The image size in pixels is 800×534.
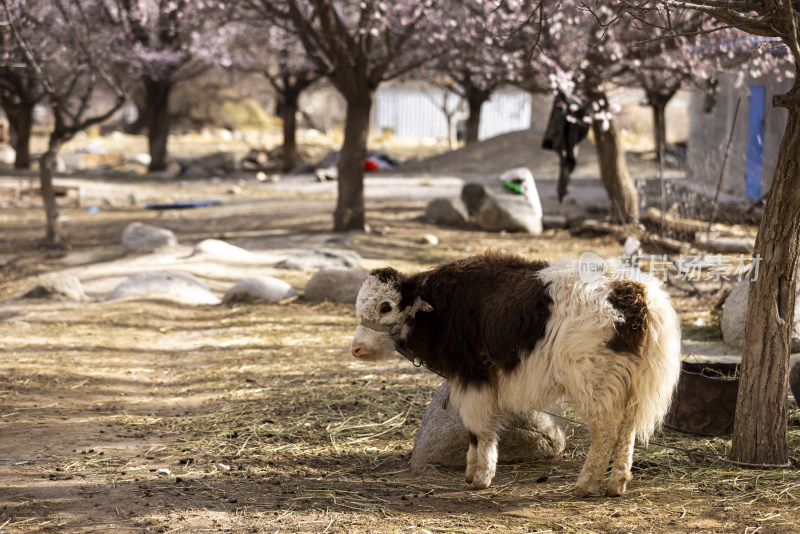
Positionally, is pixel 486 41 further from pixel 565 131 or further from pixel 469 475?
pixel 469 475

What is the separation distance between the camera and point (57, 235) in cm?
1549

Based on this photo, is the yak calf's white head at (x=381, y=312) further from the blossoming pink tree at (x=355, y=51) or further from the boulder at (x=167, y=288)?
the blossoming pink tree at (x=355, y=51)

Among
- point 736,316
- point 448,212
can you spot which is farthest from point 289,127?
point 736,316

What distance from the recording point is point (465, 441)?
5.10 metres

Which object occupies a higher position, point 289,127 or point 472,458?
point 289,127

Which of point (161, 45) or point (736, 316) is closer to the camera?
point (736, 316)

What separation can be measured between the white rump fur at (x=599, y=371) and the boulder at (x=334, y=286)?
19.5 ft

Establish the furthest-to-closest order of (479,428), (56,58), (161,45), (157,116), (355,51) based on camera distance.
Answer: (157,116), (161,45), (56,58), (355,51), (479,428)

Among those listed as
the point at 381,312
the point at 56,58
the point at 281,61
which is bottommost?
the point at 381,312

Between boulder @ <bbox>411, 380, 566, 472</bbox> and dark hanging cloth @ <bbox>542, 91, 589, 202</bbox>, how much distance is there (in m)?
9.68

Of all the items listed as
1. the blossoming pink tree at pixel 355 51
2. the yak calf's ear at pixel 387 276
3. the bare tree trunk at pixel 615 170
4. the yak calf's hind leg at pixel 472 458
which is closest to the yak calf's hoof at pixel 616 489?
the yak calf's hind leg at pixel 472 458

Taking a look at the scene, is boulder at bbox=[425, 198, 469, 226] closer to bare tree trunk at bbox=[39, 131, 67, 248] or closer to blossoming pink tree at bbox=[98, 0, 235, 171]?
blossoming pink tree at bbox=[98, 0, 235, 171]

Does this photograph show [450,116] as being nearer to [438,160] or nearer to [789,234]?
[438,160]

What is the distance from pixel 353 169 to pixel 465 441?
36.7ft
